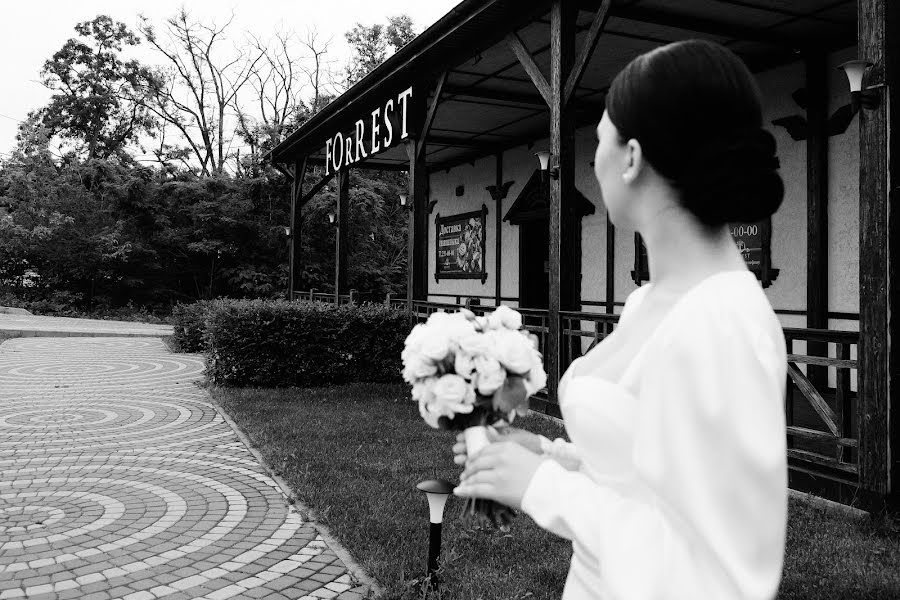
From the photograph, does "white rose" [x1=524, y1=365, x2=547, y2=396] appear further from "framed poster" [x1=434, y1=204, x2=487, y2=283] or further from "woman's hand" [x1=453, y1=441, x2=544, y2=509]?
"framed poster" [x1=434, y1=204, x2=487, y2=283]

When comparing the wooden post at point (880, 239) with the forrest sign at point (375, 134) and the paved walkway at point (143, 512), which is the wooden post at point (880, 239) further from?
the forrest sign at point (375, 134)

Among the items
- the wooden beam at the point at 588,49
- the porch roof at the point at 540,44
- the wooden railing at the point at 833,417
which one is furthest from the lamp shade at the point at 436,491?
the porch roof at the point at 540,44

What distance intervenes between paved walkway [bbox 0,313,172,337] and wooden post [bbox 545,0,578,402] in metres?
15.0

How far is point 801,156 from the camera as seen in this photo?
866 centimetres

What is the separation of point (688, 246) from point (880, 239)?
376 centimetres

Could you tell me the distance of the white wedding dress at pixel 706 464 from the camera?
3.20ft

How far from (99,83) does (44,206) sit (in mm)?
11985

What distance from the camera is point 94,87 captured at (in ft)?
116

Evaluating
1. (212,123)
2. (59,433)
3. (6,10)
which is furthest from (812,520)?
(6,10)

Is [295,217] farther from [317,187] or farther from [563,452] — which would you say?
[563,452]

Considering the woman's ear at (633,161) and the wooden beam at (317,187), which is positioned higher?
the wooden beam at (317,187)

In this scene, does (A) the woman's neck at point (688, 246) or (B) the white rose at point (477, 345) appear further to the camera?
(B) the white rose at point (477, 345)

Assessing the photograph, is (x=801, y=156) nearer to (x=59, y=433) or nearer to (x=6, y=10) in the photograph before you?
(x=59, y=433)

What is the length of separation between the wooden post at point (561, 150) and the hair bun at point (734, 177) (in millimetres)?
6398
